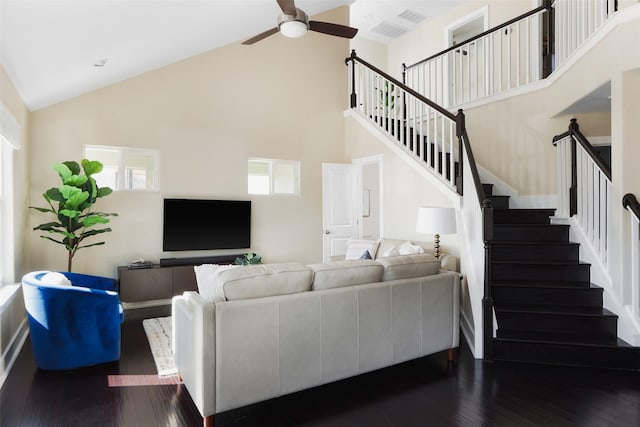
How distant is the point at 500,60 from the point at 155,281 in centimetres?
558

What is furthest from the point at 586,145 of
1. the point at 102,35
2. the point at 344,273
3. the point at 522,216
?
the point at 102,35

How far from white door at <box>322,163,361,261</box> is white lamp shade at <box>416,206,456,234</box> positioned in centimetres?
296

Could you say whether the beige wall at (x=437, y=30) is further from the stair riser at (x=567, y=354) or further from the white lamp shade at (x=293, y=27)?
the stair riser at (x=567, y=354)

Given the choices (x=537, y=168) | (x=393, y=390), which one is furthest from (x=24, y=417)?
(x=537, y=168)

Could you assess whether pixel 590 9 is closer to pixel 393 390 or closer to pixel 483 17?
pixel 483 17

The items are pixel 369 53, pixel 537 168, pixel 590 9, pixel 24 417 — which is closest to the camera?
pixel 24 417

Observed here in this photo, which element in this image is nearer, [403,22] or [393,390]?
[393,390]

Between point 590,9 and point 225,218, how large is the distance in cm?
516

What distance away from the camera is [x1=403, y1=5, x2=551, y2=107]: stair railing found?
16.7 ft

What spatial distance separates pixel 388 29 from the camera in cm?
805

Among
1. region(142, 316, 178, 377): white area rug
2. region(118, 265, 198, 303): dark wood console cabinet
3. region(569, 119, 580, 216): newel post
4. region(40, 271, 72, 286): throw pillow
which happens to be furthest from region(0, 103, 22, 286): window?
region(569, 119, 580, 216): newel post

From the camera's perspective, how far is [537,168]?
5.01 m

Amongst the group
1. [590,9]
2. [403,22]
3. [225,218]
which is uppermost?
[403,22]

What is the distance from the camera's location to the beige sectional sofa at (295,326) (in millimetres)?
2301
